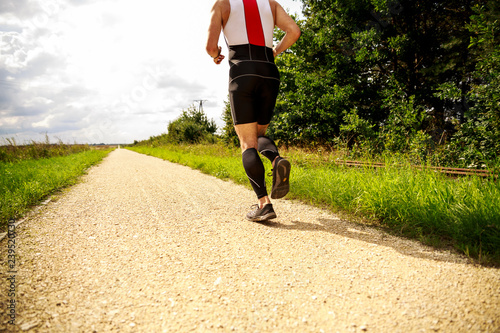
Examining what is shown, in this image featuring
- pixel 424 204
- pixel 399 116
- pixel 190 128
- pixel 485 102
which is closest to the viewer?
pixel 424 204

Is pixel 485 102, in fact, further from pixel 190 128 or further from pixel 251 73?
pixel 190 128

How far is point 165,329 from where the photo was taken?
1069 mm

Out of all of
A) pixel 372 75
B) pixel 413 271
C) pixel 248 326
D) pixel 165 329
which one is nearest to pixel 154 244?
pixel 165 329

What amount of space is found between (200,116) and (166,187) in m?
22.4

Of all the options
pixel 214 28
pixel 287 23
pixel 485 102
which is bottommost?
pixel 485 102

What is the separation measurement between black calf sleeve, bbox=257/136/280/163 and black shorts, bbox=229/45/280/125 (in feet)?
0.77

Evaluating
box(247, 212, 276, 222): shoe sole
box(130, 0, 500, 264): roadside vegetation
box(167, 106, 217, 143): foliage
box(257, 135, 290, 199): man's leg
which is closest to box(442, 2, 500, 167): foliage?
box(130, 0, 500, 264): roadside vegetation

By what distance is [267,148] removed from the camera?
2516 millimetres

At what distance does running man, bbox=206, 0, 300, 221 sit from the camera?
7.75 ft

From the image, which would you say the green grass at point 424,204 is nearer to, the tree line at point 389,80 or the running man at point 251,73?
the running man at point 251,73

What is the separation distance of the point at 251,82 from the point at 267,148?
682 millimetres

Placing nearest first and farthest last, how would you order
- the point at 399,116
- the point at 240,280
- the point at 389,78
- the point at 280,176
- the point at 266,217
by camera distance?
the point at 240,280 < the point at 280,176 < the point at 266,217 < the point at 399,116 < the point at 389,78

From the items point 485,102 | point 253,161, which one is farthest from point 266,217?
point 485,102

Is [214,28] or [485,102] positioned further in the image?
[485,102]
